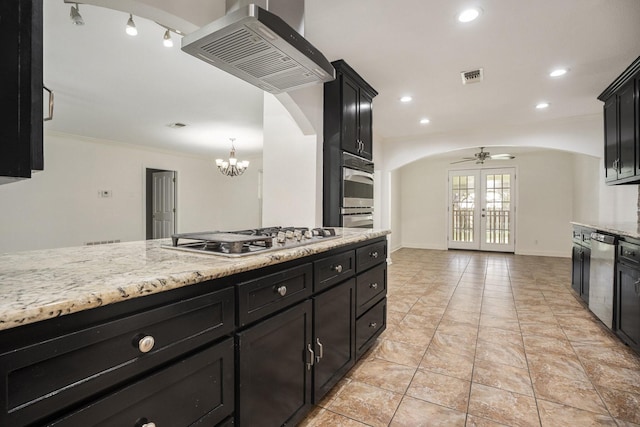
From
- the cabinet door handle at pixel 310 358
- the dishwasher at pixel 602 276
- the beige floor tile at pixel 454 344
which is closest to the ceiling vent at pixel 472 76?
the dishwasher at pixel 602 276

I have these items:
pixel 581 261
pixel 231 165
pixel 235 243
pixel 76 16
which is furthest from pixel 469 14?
pixel 231 165

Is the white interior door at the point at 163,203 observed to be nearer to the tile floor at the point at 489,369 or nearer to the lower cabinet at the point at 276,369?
the tile floor at the point at 489,369

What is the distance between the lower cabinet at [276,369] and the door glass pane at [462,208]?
292 inches

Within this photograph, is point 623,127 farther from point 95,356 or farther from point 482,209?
point 95,356

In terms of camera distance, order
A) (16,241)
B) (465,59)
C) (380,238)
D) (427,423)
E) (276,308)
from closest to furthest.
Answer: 1. (276,308)
2. (427,423)
3. (380,238)
4. (465,59)
5. (16,241)

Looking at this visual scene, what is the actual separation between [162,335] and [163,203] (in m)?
7.93

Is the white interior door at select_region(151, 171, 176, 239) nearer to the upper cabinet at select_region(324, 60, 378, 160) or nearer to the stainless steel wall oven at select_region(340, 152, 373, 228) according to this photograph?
the stainless steel wall oven at select_region(340, 152, 373, 228)

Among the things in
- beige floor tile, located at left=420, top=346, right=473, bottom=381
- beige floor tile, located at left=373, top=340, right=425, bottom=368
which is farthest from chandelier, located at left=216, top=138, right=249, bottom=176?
beige floor tile, located at left=420, top=346, right=473, bottom=381

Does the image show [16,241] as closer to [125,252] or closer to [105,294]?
[125,252]

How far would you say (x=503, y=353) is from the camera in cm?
237

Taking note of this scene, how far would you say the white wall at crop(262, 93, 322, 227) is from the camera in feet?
9.50

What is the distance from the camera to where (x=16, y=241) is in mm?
5215

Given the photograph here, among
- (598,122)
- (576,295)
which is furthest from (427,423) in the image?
(598,122)

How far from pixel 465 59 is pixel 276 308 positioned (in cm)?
292
